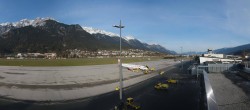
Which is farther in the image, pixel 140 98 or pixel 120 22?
pixel 140 98

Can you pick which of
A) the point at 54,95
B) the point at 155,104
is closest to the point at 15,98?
the point at 54,95

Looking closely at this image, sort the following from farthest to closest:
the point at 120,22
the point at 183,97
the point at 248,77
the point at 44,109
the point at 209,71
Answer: the point at 209,71 → the point at 248,77 → the point at 183,97 → the point at 120,22 → the point at 44,109

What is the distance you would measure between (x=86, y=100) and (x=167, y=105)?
12.0m

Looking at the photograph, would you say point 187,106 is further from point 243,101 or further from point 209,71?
point 209,71

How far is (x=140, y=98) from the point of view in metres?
34.3

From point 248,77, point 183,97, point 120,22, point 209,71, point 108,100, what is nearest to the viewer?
point 120,22

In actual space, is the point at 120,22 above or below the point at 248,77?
above

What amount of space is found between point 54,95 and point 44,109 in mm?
9268

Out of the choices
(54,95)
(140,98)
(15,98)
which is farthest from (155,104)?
(15,98)

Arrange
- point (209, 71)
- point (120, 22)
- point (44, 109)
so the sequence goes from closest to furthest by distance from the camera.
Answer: point (44, 109), point (120, 22), point (209, 71)

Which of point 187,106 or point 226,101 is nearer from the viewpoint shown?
point 187,106

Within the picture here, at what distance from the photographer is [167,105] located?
30188 mm

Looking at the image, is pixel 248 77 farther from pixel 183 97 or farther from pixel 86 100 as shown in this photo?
pixel 86 100

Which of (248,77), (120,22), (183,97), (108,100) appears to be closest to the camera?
(120,22)
